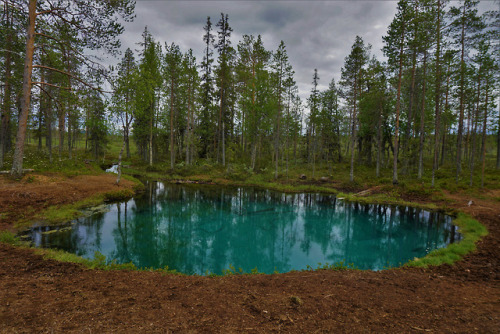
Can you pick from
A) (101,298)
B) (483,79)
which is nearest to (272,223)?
(101,298)

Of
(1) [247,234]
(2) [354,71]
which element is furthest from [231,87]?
(1) [247,234]

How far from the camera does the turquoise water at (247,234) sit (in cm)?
958

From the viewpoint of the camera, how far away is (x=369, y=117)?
3472 cm

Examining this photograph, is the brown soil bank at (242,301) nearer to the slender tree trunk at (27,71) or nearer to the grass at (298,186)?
the grass at (298,186)

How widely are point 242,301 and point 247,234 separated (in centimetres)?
838

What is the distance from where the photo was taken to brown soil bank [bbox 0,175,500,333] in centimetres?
380

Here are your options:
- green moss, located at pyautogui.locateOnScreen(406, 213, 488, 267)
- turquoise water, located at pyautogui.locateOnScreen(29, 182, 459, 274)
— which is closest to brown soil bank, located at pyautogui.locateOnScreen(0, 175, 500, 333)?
green moss, located at pyautogui.locateOnScreen(406, 213, 488, 267)

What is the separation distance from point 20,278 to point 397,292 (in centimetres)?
943

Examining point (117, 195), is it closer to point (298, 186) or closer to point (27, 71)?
point (27, 71)

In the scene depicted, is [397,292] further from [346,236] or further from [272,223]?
[272,223]

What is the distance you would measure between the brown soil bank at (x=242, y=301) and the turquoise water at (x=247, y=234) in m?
2.39

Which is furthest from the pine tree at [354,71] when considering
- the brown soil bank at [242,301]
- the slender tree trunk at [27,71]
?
the slender tree trunk at [27,71]

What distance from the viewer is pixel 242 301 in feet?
15.9

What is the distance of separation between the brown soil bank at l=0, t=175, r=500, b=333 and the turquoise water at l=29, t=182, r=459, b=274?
239 cm
